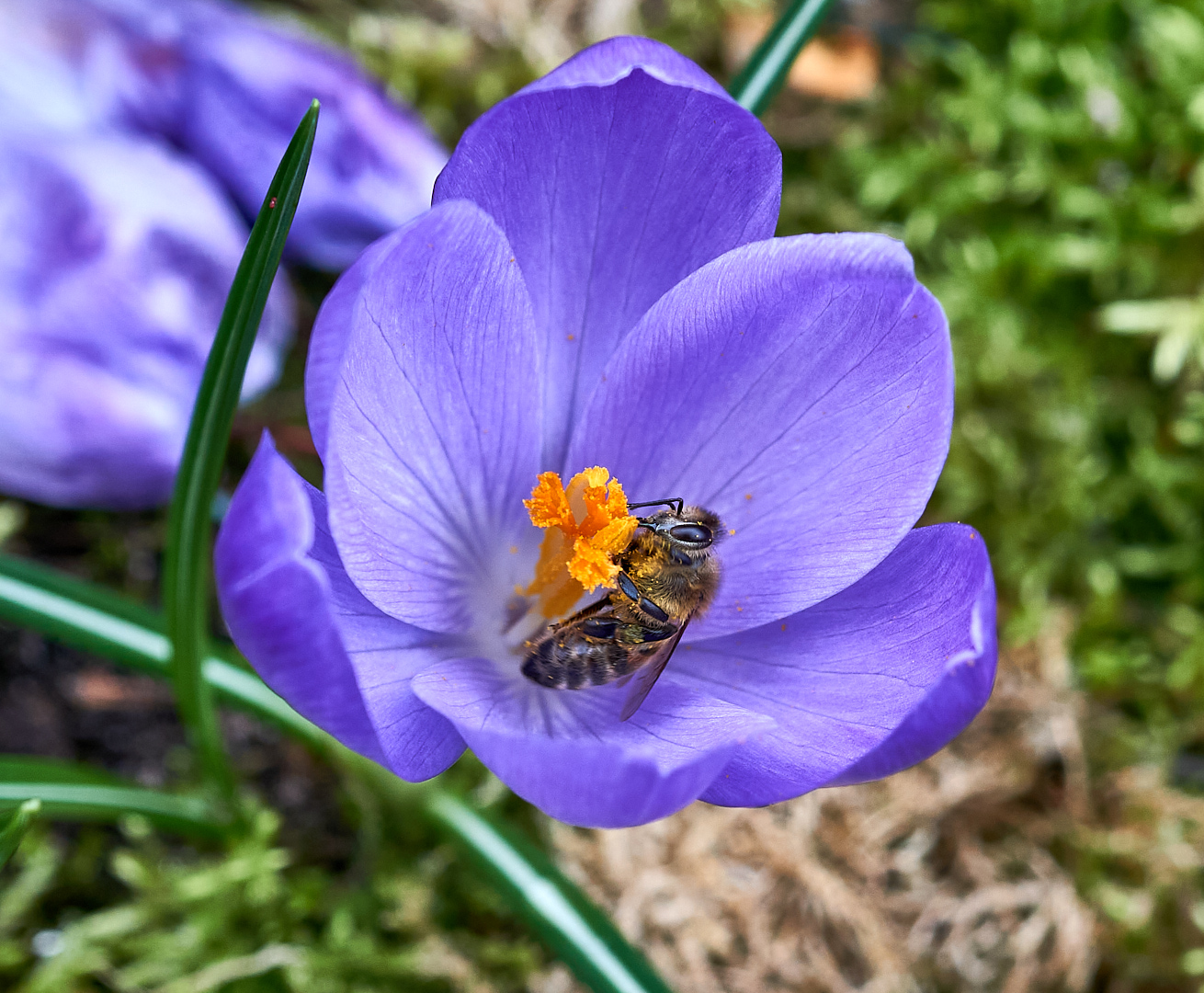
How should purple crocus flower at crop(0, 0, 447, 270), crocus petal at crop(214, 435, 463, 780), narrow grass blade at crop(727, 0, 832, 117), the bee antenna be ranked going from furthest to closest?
purple crocus flower at crop(0, 0, 447, 270) < narrow grass blade at crop(727, 0, 832, 117) < the bee antenna < crocus petal at crop(214, 435, 463, 780)

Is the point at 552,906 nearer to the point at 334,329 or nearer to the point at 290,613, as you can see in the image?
the point at 290,613

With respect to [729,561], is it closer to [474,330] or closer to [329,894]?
[474,330]

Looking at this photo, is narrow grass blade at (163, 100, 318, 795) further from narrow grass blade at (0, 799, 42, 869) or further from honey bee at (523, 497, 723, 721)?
honey bee at (523, 497, 723, 721)

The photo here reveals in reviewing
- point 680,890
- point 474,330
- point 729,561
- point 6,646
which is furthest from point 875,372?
point 6,646

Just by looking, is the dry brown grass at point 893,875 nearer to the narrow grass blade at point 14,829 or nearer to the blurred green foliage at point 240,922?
the blurred green foliage at point 240,922

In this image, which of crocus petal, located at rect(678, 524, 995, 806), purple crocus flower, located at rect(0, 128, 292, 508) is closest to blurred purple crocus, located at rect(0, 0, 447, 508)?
purple crocus flower, located at rect(0, 128, 292, 508)

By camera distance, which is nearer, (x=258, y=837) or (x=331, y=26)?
(x=258, y=837)
